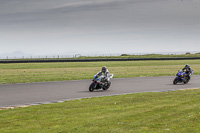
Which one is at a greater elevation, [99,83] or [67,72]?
[99,83]

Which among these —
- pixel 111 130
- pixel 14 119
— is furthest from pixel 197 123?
pixel 14 119

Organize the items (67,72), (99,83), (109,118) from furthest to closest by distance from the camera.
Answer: (67,72) → (99,83) → (109,118)

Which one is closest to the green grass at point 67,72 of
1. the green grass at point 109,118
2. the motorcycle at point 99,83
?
the motorcycle at point 99,83

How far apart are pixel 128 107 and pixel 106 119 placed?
2.13m

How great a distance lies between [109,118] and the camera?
915 centimetres

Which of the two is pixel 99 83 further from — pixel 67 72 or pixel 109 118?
pixel 67 72

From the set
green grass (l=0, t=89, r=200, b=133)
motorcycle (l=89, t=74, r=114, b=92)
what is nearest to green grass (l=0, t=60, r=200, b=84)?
motorcycle (l=89, t=74, r=114, b=92)

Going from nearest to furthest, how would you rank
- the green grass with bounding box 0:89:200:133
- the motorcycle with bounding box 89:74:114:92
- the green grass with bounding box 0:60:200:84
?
the green grass with bounding box 0:89:200:133, the motorcycle with bounding box 89:74:114:92, the green grass with bounding box 0:60:200:84

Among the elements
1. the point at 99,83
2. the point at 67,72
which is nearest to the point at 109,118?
the point at 99,83

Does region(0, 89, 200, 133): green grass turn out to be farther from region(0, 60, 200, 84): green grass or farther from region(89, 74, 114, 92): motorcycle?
region(0, 60, 200, 84): green grass

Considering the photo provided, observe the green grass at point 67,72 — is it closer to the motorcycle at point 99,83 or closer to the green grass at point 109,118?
the motorcycle at point 99,83

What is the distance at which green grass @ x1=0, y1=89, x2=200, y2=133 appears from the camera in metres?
7.94

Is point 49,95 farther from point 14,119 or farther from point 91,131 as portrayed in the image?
point 91,131

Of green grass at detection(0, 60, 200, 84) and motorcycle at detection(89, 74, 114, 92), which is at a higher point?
motorcycle at detection(89, 74, 114, 92)
